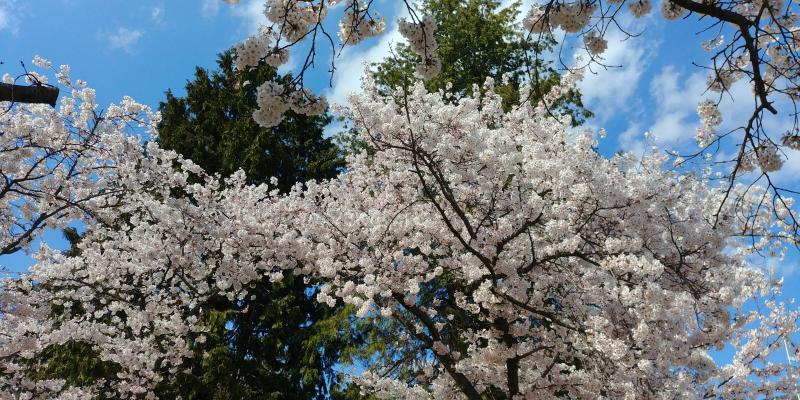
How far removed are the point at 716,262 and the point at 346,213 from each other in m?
4.97

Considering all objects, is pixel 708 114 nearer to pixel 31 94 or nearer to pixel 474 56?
pixel 31 94

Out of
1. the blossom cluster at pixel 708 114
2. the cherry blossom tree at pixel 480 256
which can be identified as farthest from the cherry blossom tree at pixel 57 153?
the blossom cluster at pixel 708 114

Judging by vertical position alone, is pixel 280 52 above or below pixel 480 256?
below

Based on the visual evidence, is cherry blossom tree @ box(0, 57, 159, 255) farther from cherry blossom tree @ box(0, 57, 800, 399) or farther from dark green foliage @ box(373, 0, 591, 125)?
dark green foliage @ box(373, 0, 591, 125)

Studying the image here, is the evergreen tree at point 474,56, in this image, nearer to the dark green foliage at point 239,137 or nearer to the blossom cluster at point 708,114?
the dark green foliage at point 239,137

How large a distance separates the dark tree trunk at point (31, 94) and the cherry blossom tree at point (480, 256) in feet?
9.65

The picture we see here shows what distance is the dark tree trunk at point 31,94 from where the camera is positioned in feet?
12.2

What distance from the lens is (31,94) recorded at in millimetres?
3818

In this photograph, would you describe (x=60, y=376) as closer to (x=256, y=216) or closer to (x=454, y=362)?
A: (x=256, y=216)

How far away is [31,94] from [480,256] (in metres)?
4.80

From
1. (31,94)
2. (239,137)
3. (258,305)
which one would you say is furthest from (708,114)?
(239,137)

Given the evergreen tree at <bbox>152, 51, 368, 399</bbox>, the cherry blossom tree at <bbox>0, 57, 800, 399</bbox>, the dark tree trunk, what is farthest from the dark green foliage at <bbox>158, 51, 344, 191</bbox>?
the dark tree trunk

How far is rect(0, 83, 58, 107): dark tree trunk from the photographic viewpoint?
3.72m

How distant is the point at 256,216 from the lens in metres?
8.91
